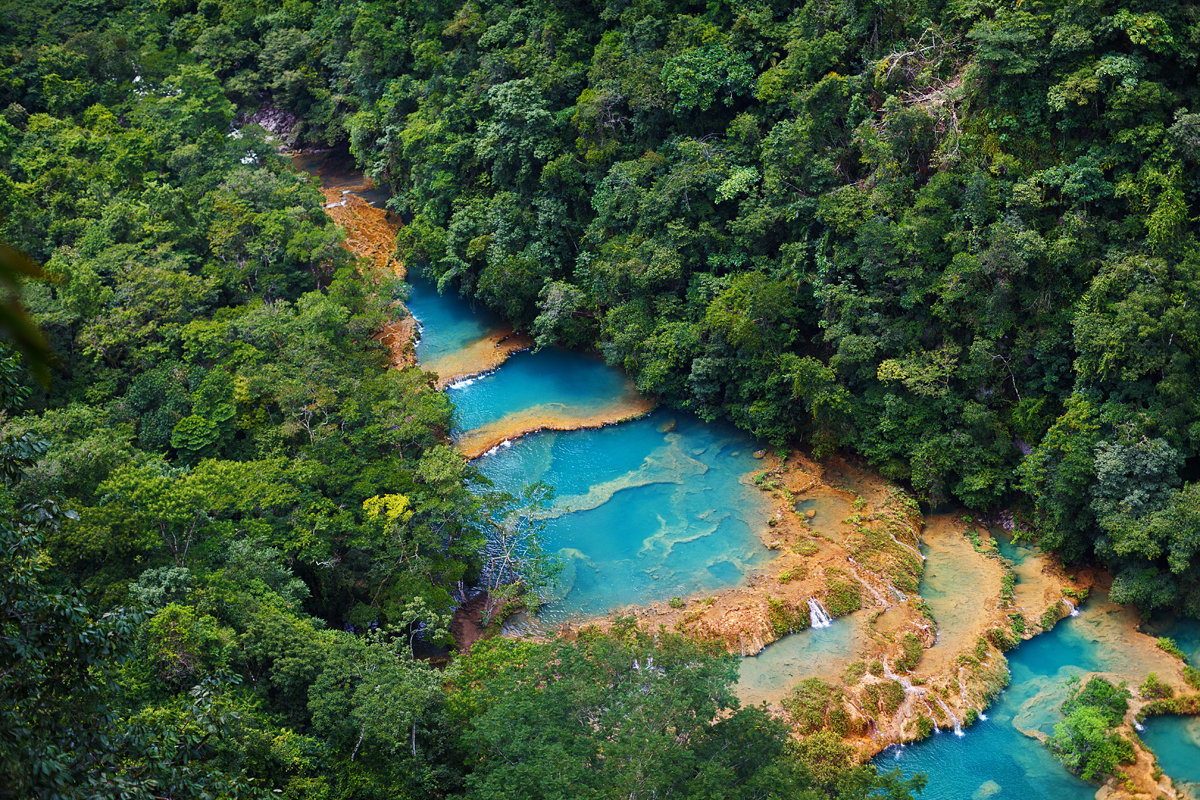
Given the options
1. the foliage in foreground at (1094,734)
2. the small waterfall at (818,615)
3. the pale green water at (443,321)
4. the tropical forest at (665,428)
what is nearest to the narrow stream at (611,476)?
the tropical forest at (665,428)

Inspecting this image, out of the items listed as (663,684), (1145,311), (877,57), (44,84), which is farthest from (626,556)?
(44,84)

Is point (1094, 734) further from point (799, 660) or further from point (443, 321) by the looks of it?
point (443, 321)

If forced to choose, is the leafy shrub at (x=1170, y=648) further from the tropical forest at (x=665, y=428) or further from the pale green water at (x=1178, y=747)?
the pale green water at (x=1178, y=747)

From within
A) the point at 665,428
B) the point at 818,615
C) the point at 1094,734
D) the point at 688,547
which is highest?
the point at 665,428

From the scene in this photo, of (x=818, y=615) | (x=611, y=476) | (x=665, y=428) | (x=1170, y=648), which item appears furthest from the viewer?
(x=665, y=428)

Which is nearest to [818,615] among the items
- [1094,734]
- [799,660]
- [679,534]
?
[799,660]

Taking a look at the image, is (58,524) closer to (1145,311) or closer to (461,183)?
(1145,311)
